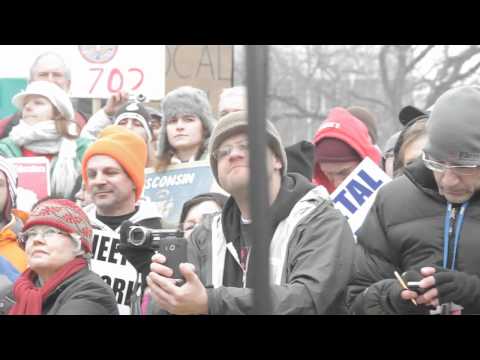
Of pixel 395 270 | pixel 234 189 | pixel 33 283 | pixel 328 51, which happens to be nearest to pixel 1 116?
pixel 33 283

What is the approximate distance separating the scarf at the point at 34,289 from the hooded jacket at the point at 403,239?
3.75 feet

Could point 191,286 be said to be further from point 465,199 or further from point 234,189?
point 465,199

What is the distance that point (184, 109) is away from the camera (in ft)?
18.6

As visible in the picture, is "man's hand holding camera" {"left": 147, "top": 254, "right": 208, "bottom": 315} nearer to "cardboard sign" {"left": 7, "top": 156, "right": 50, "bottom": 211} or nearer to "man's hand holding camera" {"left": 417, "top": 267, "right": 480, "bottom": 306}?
"man's hand holding camera" {"left": 417, "top": 267, "right": 480, "bottom": 306}

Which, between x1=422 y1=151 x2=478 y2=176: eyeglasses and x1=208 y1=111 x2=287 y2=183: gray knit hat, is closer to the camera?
x1=422 y1=151 x2=478 y2=176: eyeglasses

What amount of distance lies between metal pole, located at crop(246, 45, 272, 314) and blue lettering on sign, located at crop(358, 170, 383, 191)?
10.4ft

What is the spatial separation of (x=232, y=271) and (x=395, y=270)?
1.97 feet

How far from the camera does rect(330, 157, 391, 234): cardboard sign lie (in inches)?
195

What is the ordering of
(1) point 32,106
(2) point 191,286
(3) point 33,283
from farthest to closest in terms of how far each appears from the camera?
(1) point 32,106 < (3) point 33,283 < (2) point 191,286

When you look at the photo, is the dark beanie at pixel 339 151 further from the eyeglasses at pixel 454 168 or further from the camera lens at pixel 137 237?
the camera lens at pixel 137 237

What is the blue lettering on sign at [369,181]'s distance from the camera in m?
4.95

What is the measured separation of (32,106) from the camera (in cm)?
594

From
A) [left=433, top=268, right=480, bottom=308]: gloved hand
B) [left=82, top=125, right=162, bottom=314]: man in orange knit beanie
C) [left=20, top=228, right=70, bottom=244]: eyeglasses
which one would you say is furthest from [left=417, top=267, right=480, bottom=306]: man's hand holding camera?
[left=82, top=125, right=162, bottom=314]: man in orange knit beanie

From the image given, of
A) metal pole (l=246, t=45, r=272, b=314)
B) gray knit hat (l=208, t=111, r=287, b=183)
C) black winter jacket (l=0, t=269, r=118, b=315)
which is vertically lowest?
metal pole (l=246, t=45, r=272, b=314)
